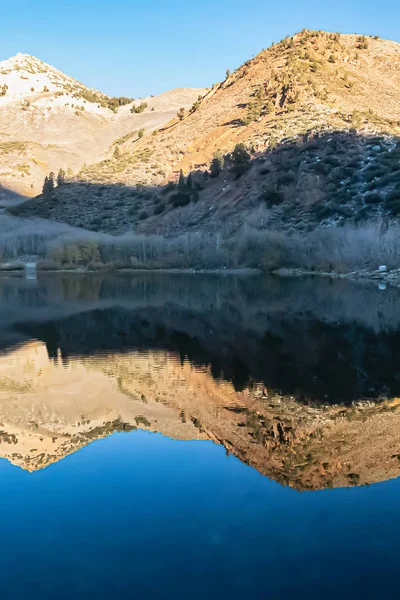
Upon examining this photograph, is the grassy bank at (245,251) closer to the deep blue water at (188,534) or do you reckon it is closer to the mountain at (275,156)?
the mountain at (275,156)

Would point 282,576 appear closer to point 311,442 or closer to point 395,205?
point 311,442

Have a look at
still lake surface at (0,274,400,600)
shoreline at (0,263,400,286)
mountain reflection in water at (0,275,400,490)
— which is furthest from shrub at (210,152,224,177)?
still lake surface at (0,274,400,600)

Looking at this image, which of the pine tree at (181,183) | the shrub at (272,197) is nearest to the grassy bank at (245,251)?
the shrub at (272,197)

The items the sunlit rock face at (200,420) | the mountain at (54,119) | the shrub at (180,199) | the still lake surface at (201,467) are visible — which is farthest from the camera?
the mountain at (54,119)

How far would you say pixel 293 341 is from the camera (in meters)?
17.2

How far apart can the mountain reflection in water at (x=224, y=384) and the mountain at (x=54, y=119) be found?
77.8 meters

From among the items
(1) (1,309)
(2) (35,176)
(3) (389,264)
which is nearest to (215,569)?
(1) (1,309)

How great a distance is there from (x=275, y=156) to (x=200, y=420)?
177 feet

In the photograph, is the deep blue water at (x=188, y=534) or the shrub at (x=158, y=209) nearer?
the deep blue water at (x=188, y=534)

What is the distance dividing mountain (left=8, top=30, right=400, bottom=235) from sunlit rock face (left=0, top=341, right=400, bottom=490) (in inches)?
1469

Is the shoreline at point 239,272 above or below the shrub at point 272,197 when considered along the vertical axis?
below

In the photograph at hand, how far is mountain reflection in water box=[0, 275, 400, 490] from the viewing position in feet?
28.1

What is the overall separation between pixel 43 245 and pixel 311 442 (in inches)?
2229

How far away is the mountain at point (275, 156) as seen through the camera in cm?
5491
